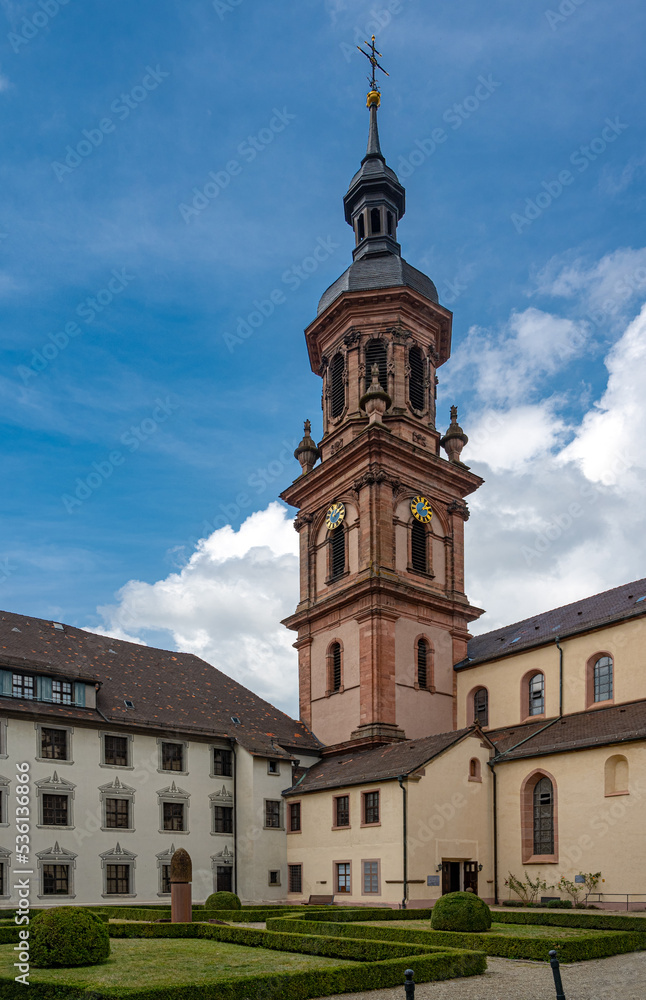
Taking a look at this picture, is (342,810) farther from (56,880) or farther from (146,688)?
(56,880)

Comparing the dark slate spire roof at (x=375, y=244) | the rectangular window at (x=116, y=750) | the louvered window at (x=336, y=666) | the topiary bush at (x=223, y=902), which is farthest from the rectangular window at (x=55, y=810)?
the dark slate spire roof at (x=375, y=244)

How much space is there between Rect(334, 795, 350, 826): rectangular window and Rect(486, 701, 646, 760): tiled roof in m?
7.29

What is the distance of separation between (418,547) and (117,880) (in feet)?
80.1

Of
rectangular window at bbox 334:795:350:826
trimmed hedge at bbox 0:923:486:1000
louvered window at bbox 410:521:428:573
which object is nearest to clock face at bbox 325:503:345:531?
louvered window at bbox 410:521:428:573

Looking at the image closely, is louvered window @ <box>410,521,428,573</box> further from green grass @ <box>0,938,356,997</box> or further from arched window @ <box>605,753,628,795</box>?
green grass @ <box>0,938,356,997</box>

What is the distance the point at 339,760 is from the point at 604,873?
54.1 feet

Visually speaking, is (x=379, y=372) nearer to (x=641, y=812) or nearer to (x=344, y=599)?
(x=344, y=599)

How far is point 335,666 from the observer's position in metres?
51.2

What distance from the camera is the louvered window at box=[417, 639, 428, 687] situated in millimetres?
49528

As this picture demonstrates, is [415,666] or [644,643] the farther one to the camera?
[415,666]

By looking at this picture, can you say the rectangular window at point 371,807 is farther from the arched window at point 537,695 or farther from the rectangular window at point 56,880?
the rectangular window at point 56,880

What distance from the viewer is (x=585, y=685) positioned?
4275cm

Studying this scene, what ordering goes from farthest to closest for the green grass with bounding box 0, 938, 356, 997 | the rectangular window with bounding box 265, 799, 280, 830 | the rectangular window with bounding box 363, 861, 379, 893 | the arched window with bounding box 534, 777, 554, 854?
the rectangular window with bounding box 265, 799, 280, 830 → the rectangular window with bounding box 363, 861, 379, 893 → the arched window with bounding box 534, 777, 554, 854 → the green grass with bounding box 0, 938, 356, 997

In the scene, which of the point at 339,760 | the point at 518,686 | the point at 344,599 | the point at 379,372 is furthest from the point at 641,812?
the point at 379,372
